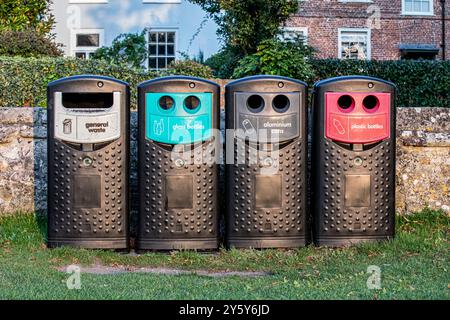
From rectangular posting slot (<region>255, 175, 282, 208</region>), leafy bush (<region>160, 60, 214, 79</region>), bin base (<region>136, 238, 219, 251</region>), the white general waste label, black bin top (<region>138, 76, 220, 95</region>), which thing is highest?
leafy bush (<region>160, 60, 214, 79</region>)

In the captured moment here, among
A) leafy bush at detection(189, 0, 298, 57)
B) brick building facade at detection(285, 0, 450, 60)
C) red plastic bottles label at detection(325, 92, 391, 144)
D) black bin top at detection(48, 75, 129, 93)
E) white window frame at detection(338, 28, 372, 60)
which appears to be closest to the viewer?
black bin top at detection(48, 75, 129, 93)

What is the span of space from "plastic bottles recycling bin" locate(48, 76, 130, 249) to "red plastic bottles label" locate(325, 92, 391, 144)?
1.53 m

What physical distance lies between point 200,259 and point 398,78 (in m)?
12.1

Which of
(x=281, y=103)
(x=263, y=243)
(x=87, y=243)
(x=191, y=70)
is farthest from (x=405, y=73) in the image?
(x=87, y=243)

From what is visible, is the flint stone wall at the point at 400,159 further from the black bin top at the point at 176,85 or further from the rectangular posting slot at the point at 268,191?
the rectangular posting slot at the point at 268,191

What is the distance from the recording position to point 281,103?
5.83 m

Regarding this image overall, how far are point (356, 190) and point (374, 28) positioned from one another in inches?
709

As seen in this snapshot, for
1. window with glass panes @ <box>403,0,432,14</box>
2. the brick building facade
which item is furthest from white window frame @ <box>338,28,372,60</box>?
window with glass panes @ <box>403,0,432,14</box>

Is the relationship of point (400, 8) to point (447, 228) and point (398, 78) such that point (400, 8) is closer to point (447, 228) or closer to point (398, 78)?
point (398, 78)

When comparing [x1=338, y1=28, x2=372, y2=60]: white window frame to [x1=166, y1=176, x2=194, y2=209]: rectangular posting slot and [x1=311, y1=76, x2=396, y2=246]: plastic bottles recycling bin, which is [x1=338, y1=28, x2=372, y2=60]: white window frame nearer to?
[x1=311, y1=76, x2=396, y2=246]: plastic bottles recycling bin

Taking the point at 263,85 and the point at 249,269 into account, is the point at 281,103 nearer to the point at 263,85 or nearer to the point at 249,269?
the point at 263,85

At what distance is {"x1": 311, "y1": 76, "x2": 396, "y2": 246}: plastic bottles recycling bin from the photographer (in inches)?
223

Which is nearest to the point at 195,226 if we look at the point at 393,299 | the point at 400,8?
the point at 393,299

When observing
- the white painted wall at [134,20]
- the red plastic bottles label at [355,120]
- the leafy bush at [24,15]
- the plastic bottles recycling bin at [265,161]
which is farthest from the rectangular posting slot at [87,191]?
the white painted wall at [134,20]
